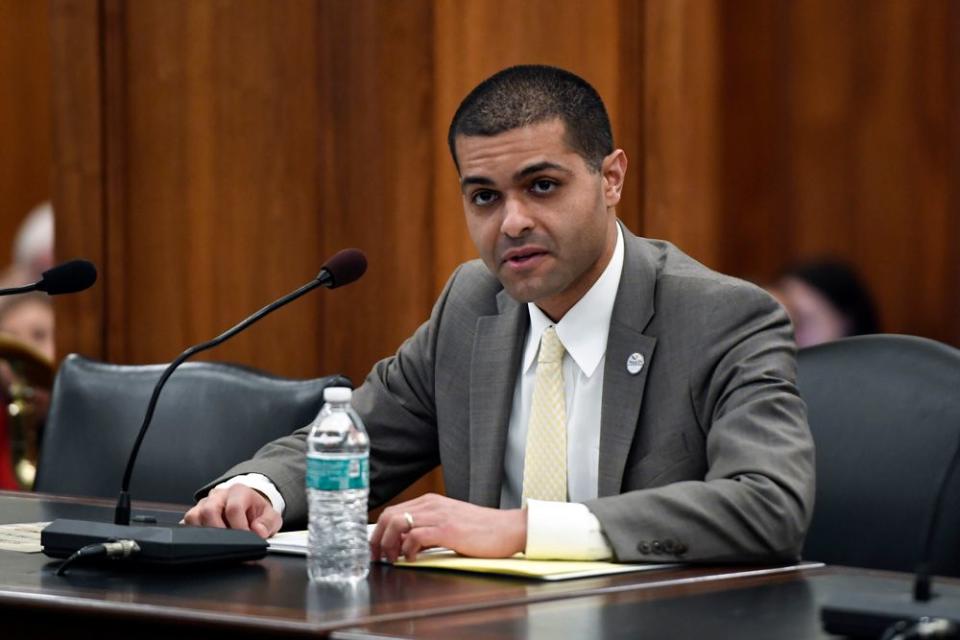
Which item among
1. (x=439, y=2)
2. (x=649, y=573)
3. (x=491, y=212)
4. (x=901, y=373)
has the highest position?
(x=439, y=2)

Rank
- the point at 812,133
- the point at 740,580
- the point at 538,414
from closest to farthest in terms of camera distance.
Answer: the point at 740,580
the point at 538,414
the point at 812,133

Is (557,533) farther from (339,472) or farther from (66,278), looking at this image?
(66,278)

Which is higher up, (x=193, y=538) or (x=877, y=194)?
(x=877, y=194)

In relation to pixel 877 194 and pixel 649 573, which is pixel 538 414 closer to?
pixel 649 573

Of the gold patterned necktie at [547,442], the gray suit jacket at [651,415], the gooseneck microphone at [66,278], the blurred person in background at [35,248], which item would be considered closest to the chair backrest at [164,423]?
the gray suit jacket at [651,415]

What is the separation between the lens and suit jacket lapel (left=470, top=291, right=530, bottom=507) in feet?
8.37

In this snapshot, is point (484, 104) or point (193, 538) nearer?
point (193, 538)

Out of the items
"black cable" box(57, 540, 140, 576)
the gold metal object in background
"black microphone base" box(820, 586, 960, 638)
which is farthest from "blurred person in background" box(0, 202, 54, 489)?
"black microphone base" box(820, 586, 960, 638)

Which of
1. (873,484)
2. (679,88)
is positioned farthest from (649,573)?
(679,88)

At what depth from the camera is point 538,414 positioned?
253 centimetres

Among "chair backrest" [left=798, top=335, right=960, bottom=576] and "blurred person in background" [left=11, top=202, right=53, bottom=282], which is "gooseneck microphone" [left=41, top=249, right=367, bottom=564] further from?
"blurred person in background" [left=11, top=202, right=53, bottom=282]

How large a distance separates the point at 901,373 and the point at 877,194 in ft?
5.32

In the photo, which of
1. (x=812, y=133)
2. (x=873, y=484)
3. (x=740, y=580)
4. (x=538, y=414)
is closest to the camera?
(x=740, y=580)

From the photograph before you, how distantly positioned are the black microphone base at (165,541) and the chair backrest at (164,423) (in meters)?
0.71
